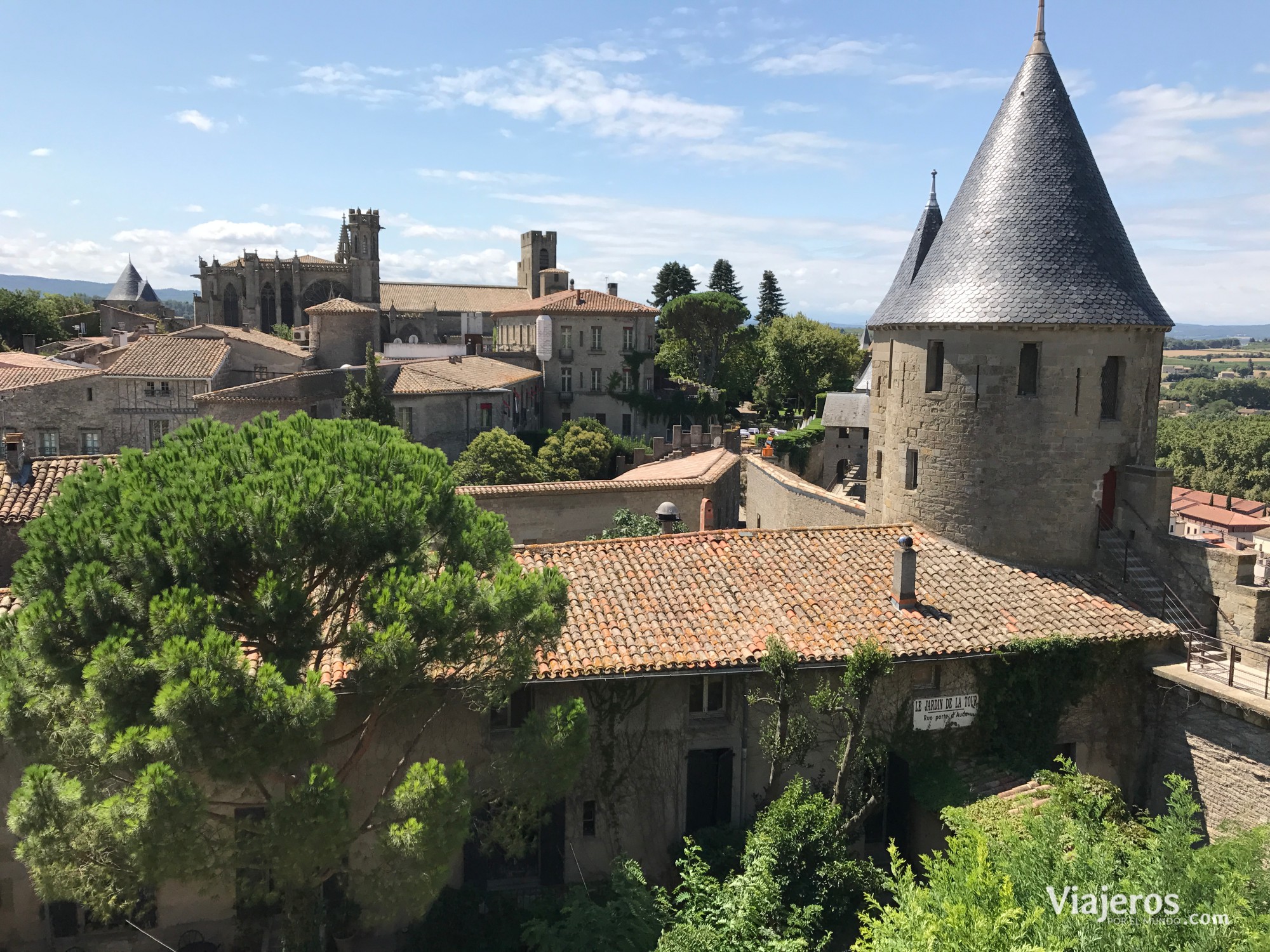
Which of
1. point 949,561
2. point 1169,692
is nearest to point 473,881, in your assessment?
point 949,561

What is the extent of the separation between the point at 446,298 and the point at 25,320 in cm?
3747

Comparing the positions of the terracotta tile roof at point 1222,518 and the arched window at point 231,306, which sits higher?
the arched window at point 231,306

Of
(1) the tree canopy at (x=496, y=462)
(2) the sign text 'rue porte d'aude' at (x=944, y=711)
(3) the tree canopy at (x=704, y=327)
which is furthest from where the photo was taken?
(3) the tree canopy at (x=704, y=327)

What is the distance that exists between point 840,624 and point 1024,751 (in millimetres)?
3848

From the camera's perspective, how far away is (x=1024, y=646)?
15.1 metres

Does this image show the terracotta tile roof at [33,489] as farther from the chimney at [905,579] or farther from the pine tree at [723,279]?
the pine tree at [723,279]

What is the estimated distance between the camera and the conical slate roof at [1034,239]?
55.3 ft

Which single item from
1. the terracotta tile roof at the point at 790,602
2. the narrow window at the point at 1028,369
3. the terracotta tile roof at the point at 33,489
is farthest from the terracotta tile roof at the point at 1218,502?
the terracotta tile roof at the point at 33,489

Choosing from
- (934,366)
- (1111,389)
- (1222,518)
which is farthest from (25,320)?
(1222,518)

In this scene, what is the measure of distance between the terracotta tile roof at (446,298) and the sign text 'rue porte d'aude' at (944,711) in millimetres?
78633

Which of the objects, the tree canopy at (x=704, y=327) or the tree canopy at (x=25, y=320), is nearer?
the tree canopy at (x=704, y=327)

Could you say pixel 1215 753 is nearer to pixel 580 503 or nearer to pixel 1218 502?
pixel 580 503

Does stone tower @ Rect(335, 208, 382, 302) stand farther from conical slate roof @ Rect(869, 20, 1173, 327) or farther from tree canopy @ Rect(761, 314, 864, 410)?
conical slate roof @ Rect(869, 20, 1173, 327)

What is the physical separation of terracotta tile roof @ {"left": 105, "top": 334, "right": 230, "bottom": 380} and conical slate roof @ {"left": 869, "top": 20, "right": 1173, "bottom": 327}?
41.2 meters
